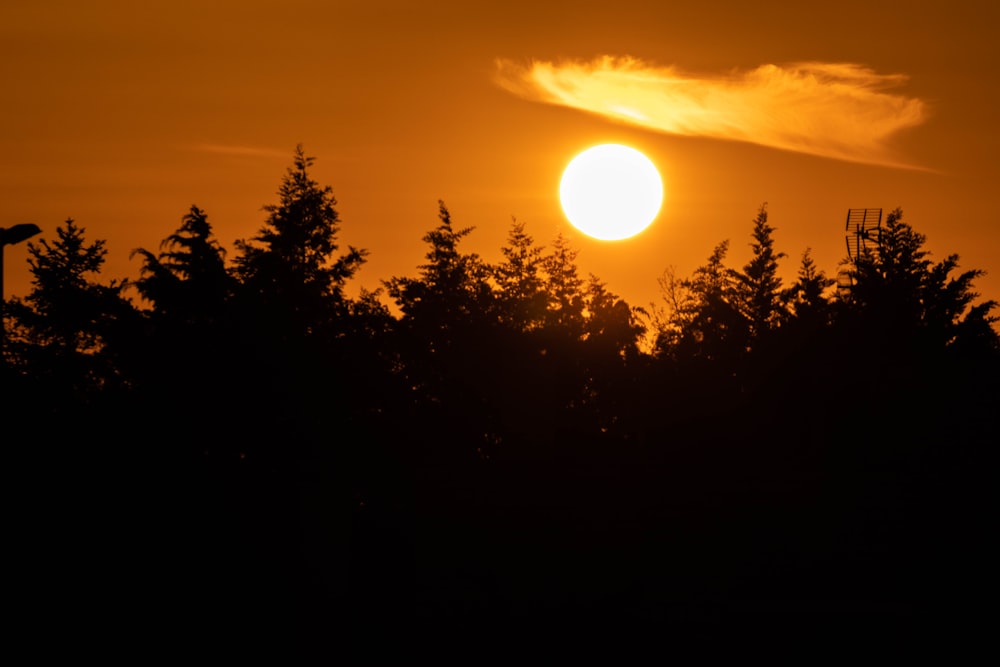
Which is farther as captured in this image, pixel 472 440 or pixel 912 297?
pixel 912 297

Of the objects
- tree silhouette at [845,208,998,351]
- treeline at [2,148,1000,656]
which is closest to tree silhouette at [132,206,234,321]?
treeline at [2,148,1000,656]

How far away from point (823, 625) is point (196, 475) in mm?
17182

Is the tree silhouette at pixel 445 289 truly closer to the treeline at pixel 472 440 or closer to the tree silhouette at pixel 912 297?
the treeline at pixel 472 440

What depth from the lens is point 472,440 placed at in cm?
3781

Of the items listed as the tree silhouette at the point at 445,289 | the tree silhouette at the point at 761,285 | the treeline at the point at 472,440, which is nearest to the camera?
the treeline at the point at 472,440

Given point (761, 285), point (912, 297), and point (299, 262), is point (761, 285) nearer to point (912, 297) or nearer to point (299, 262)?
point (912, 297)

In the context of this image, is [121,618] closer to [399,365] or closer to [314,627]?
[314,627]

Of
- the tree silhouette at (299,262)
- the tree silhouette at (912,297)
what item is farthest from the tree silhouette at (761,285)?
the tree silhouette at (299,262)

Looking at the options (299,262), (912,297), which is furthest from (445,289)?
(912,297)

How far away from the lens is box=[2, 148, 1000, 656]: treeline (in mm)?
29219

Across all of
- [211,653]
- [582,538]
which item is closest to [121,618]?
[211,653]

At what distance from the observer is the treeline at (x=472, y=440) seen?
29.2 metres

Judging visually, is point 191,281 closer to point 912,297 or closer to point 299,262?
point 299,262

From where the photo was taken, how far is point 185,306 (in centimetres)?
3684
